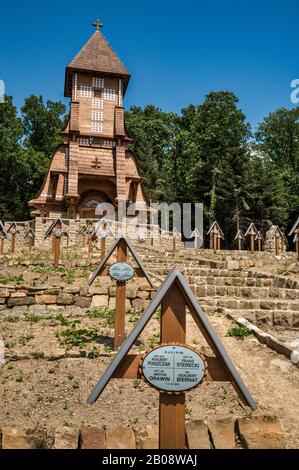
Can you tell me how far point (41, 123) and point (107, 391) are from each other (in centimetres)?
5115

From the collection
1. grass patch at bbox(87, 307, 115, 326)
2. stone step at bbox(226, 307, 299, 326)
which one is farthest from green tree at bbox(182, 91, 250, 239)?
grass patch at bbox(87, 307, 115, 326)

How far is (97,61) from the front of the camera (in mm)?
32031

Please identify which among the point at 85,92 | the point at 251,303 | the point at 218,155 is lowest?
the point at 251,303

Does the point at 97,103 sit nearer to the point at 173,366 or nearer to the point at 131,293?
the point at 131,293

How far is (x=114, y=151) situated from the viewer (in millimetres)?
30406

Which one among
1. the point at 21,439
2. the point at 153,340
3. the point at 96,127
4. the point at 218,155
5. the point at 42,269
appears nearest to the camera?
the point at 21,439

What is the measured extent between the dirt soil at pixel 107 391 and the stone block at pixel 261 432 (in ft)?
3.04

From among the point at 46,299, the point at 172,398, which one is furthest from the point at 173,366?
the point at 46,299

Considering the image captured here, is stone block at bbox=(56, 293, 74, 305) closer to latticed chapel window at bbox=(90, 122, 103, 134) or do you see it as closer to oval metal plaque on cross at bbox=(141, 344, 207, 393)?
oval metal plaque on cross at bbox=(141, 344, 207, 393)

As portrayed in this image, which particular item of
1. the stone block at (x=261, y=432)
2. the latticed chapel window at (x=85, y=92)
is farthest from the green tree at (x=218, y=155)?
the stone block at (x=261, y=432)

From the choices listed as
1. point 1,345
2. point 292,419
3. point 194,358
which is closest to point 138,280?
point 1,345

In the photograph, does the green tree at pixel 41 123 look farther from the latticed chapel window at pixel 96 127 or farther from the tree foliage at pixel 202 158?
the latticed chapel window at pixel 96 127

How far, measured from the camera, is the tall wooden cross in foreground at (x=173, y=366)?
2871mm

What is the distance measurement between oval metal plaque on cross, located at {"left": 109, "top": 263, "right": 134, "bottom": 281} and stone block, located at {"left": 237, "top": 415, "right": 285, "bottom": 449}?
4.02m
